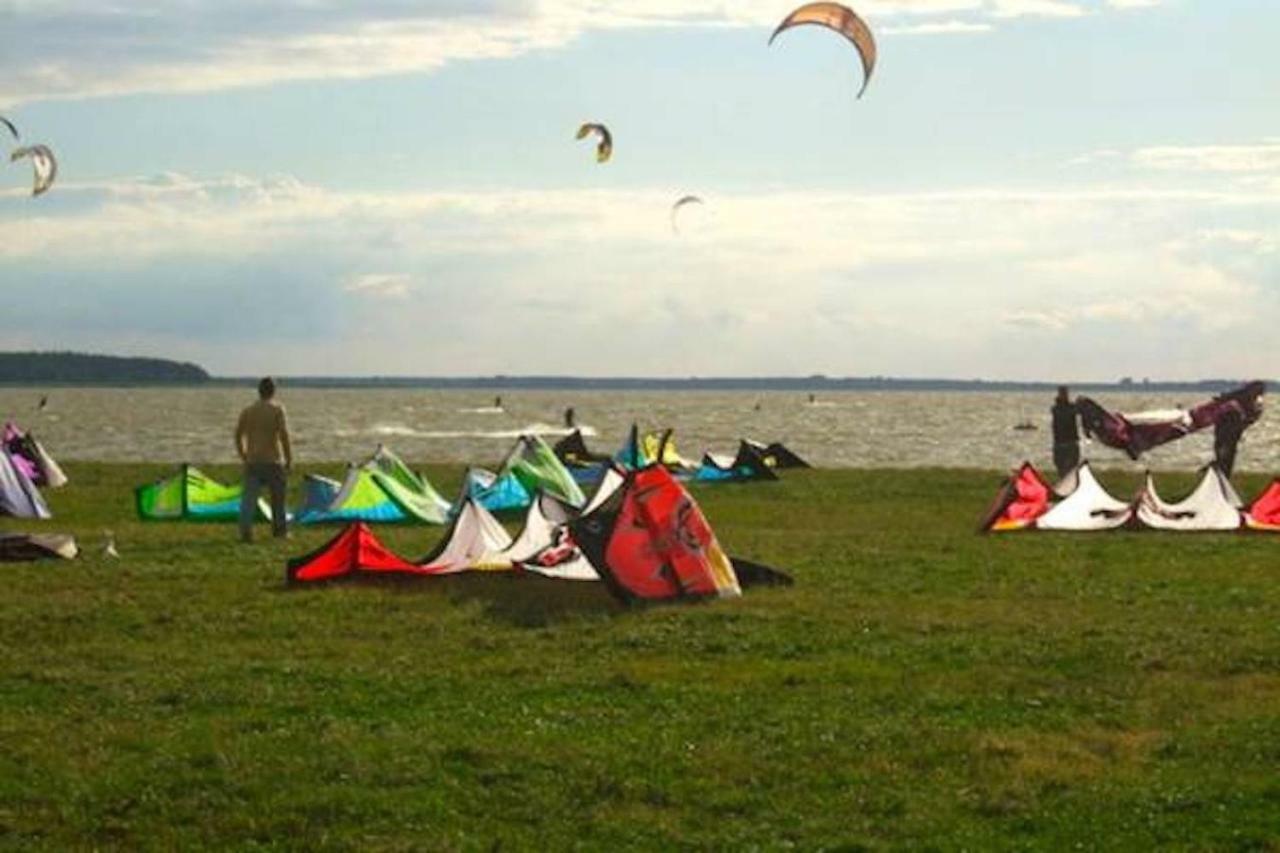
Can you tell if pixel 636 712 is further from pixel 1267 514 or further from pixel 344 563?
pixel 1267 514

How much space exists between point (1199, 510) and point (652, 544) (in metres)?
12.0

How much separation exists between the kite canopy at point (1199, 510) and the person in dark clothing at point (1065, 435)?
994 cm

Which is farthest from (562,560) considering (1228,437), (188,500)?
(1228,437)

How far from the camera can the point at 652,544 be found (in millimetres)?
19828

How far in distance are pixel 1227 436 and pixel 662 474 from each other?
76.1 feet

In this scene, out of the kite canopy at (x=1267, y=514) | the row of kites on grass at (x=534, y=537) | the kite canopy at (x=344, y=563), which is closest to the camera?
the row of kites on grass at (x=534, y=537)

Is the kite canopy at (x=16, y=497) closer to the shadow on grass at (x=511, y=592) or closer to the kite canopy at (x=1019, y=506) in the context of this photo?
the shadow on grass at (x=511, y=592)

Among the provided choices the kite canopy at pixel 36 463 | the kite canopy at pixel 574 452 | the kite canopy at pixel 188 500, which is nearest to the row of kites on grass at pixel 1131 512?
the kite canopy at pixel 188 500

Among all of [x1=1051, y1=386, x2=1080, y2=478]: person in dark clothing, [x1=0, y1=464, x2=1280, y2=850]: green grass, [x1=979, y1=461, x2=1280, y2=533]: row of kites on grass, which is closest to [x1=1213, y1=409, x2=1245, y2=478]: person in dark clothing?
[x1=1051, y1=386, x2=1080, y2=478]: person in dark clothing

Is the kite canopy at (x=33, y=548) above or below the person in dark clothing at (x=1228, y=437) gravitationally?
below

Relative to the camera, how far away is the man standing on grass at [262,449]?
25641mm

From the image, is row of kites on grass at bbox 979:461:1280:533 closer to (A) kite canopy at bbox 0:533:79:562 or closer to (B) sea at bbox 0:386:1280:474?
(A) kite canopy at bbox 0:533:79:562

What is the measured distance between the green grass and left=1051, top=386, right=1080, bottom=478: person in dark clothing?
16.8 m

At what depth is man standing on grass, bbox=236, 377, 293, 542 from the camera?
2564 centimetres
